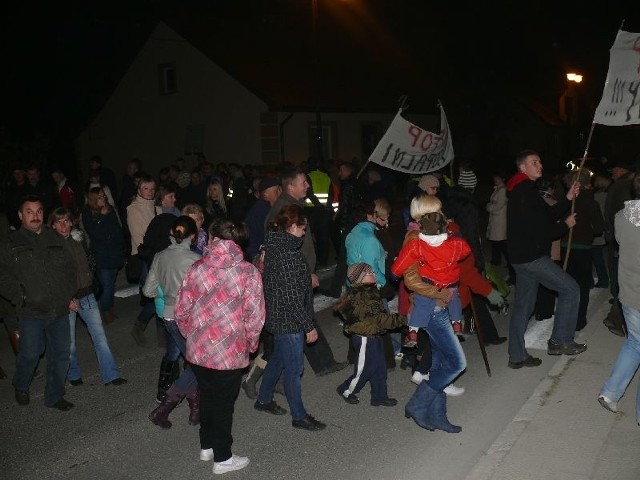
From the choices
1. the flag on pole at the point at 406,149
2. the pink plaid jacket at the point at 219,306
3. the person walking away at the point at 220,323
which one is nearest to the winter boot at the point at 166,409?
the person walking away at the point at 220,323

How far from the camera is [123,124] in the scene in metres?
28.8

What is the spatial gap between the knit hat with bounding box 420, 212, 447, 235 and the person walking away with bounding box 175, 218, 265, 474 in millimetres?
1397

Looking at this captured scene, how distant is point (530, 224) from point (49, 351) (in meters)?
4.45

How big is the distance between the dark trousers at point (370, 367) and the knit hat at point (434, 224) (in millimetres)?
1106

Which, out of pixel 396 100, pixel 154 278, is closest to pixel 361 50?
pixel 396 100

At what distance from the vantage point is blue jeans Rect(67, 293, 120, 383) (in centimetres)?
682

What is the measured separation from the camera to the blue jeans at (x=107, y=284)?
9273 mm

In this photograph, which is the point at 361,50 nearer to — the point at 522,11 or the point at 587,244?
the point at 522,11

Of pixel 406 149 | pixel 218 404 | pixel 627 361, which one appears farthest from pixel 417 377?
pixel 406 149

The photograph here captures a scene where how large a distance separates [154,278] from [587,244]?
4976 millimetres

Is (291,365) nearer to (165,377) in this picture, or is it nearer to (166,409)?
(166,409)

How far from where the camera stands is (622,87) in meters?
7.38

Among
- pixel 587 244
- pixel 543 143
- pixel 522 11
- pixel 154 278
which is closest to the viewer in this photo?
pixel 154 278

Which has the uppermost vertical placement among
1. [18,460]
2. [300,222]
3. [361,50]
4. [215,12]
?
[215,12]
